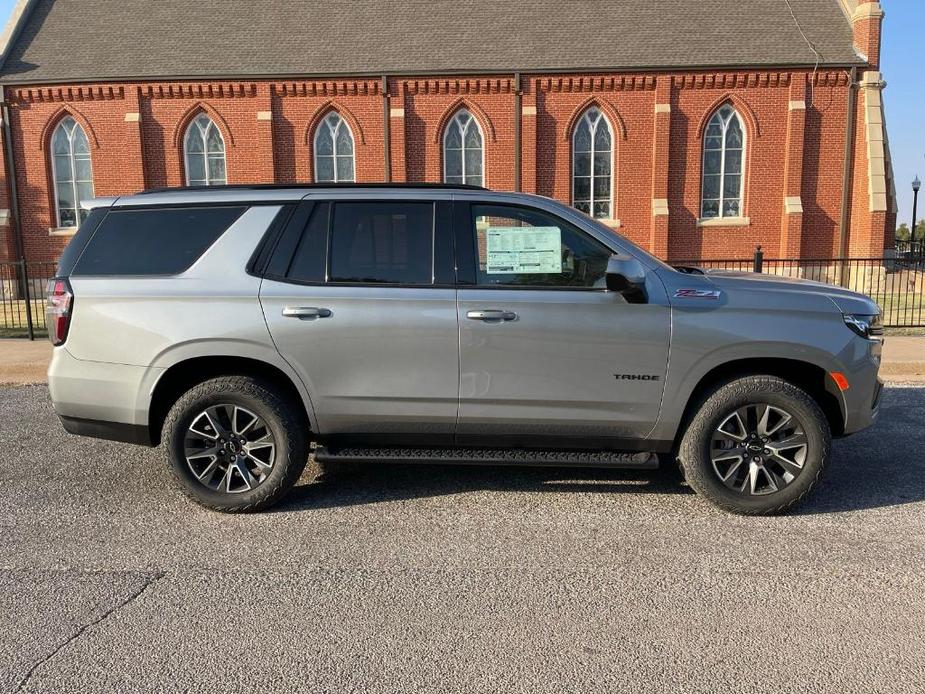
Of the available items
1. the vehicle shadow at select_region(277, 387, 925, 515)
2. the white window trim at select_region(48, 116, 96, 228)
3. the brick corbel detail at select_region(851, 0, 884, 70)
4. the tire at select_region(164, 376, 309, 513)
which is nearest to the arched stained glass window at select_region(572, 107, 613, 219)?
the brick corbel detail at select_region(851, 0, 884, 70)

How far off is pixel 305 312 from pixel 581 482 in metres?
2.27

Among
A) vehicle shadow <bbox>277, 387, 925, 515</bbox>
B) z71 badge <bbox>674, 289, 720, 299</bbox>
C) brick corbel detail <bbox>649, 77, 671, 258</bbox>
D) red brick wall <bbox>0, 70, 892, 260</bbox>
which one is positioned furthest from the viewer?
red brick wall <bbox>0, 70, 892, 260</bbox>

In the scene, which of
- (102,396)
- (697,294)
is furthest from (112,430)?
(697,294)

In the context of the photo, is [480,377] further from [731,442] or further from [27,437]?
[27,437]

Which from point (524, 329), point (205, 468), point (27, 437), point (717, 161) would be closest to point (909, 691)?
point (524, 329)

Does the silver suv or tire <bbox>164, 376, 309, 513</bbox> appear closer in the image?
the silver suv

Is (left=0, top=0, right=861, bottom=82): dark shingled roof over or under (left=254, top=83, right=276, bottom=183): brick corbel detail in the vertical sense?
over

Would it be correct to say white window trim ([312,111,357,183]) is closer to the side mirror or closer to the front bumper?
the side mirror

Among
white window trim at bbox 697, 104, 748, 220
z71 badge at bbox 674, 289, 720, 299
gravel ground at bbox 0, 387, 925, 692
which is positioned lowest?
gravel ground at bbox 0, 387, 925, 692

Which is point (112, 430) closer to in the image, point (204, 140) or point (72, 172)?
point (204, 140)

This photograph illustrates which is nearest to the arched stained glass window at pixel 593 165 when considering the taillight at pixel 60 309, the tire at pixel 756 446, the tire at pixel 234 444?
the tire at pixel 756 446

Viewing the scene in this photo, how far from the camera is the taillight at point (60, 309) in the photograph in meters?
4.34

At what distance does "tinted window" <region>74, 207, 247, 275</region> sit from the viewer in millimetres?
4371

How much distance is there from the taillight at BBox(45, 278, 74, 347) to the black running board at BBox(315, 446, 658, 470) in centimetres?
180
